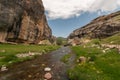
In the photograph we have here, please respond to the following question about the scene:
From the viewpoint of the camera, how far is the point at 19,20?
8606 cm

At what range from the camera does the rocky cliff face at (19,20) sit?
7456 cm

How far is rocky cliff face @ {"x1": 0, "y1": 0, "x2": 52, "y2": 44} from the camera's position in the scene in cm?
7456

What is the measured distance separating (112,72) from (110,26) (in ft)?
383

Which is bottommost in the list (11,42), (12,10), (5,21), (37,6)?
(11,42)

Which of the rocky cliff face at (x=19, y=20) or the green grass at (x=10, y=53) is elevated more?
the rocky cliff face at (x=19, y=20)

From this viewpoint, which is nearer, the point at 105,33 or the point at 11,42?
the point at 11,42

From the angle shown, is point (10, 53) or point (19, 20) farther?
point (19, 20)

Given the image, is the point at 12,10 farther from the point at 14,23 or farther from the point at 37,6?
the point at 37,6

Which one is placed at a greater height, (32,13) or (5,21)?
(32,13)

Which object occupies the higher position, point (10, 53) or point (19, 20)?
point (19, 20)

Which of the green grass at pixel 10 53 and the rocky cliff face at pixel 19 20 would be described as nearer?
the green grass at pixel 10 53

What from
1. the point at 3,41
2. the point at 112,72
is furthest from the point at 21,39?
the point at 112,72

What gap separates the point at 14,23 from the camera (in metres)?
81.5

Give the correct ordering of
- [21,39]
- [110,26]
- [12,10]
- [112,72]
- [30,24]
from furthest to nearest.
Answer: [110,26], [30,24], [21,39], [12,10], [112,72]
